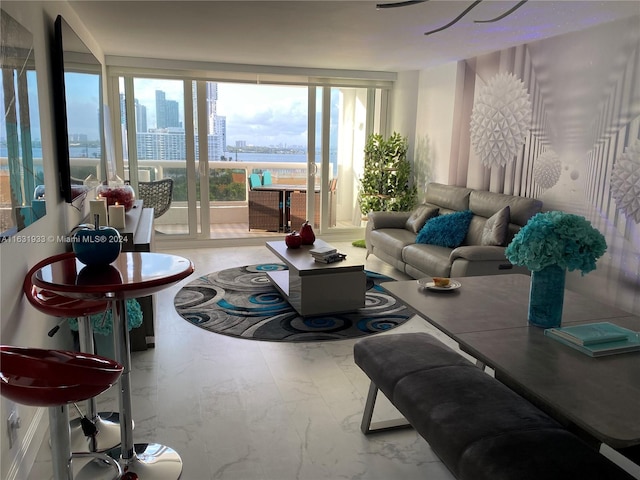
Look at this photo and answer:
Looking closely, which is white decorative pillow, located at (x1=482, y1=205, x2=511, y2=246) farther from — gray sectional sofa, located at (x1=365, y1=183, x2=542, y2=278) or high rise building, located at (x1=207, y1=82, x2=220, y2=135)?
high rise building, located at (x1=207, y1=82, x2=220, y2=135)

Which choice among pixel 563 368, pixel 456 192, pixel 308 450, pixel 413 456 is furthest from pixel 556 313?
pixel 456 192

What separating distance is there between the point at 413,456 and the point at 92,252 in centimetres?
166

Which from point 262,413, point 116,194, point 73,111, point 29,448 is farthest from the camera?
point 116,194

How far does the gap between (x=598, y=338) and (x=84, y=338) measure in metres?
2.16

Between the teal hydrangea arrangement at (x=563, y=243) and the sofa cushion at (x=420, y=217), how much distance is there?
3.62 meters

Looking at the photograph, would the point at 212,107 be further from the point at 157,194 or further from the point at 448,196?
the point at 448,196

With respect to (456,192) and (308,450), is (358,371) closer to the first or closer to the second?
(308,450)

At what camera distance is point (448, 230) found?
16.2 ft

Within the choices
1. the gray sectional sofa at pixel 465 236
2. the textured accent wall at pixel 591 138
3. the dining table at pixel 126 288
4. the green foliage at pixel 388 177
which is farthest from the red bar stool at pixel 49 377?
the green foliage at pixel 388 177

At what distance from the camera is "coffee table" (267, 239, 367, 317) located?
388 centimetres

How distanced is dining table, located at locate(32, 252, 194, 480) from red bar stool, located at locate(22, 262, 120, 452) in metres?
0.13

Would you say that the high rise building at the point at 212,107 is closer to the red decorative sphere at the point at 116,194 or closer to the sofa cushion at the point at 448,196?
the red decorative sphere at the point at 116,194

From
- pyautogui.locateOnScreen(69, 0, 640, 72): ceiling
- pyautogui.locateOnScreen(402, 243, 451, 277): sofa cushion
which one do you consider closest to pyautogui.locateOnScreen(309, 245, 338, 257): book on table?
pyautogui.locateOnScreen(402, 243, 451, 277): sofa cushion

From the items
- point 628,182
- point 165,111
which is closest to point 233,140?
point 165,111
